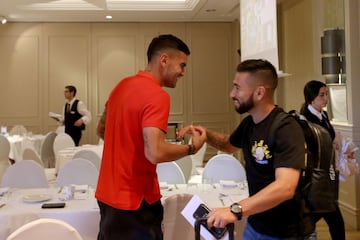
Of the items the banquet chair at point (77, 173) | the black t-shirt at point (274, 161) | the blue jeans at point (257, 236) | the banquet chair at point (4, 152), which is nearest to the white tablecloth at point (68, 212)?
the banquet chair at point (77, 173)

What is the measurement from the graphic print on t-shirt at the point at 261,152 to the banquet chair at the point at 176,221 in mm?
1019

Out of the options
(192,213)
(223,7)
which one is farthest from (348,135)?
(223,7)

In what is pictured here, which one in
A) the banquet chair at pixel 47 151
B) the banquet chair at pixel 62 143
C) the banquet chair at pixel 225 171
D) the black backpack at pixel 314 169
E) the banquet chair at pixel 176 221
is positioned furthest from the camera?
the banquet chair at pixel 47 151

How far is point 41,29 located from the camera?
389 inches

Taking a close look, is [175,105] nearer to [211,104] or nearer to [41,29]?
[211,104]

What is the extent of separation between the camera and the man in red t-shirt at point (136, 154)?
1.82m

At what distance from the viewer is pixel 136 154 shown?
6.19 ft

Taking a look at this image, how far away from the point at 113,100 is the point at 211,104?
8.51 metres

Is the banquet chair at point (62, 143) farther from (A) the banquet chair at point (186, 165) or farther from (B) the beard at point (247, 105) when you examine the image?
(B) the beard at point (247, 105)

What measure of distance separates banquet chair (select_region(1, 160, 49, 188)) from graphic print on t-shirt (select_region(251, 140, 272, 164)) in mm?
2781

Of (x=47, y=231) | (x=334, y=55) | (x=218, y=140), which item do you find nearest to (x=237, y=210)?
(x=218, y=140)

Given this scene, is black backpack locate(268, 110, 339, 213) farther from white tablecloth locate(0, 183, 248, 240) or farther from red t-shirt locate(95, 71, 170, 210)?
white tablecloth locate(0, 183, 248, 240)

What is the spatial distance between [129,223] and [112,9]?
7597 mm

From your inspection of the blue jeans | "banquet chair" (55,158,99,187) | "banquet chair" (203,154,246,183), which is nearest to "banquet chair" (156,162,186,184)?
"banquet chair" (203,154,246,183)
